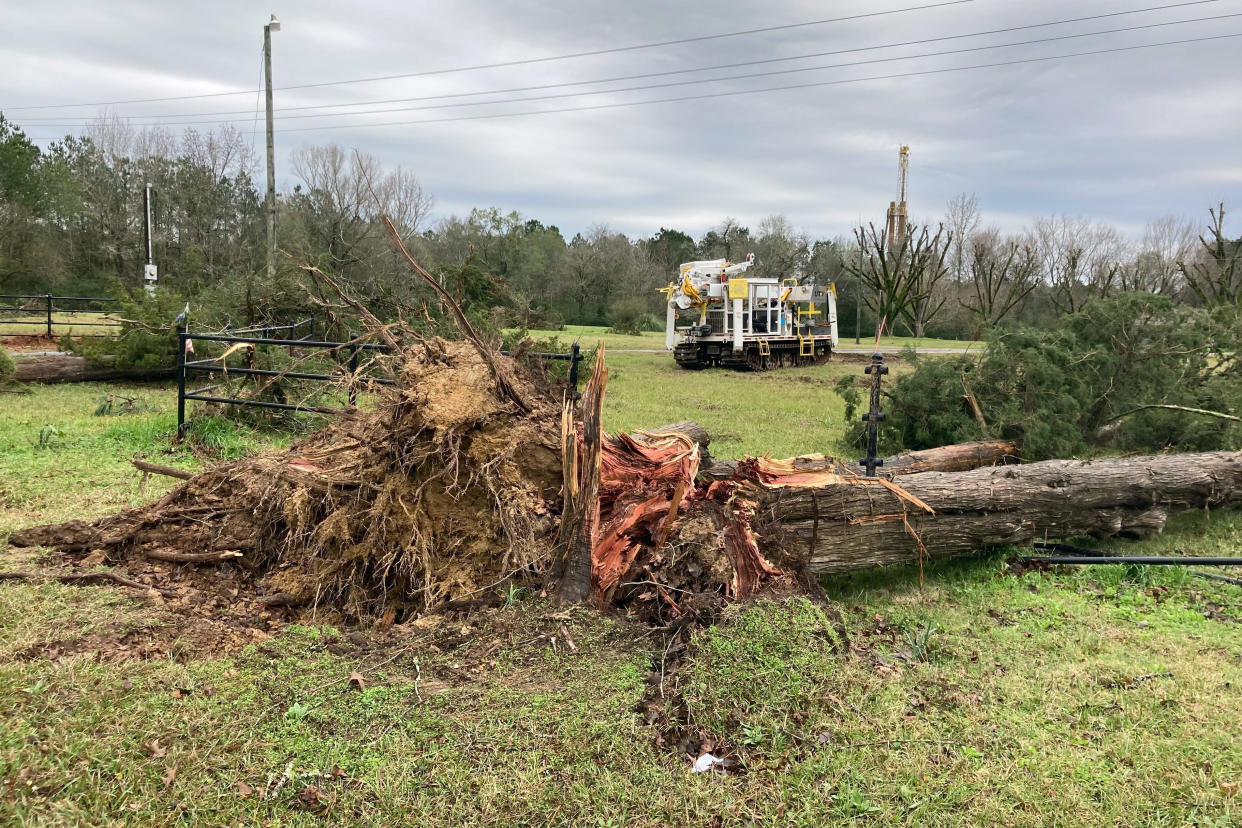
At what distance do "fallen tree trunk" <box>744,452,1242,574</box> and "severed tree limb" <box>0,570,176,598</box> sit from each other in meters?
3.23

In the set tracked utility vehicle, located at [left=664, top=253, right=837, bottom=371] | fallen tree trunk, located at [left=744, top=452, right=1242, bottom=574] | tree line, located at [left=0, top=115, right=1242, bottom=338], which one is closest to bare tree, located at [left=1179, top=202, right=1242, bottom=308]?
tree line, located at [left=0, top=115, right=1242, bottom=338]

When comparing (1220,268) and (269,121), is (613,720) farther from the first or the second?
(1220,268)

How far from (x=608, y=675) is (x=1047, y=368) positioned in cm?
615

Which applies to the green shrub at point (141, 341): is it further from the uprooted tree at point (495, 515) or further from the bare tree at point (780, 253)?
the bare tree at point (780, 253)

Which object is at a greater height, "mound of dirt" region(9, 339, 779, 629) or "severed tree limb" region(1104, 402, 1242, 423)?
"severed tree limb" region(1104, 402, 1242, 423)

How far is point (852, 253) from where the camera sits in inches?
2018

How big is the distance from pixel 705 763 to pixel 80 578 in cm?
334

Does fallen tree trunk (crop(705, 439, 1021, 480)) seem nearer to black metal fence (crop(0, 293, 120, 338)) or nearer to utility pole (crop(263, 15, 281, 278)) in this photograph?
black metal fence (crop(0, 293, 120, 338))

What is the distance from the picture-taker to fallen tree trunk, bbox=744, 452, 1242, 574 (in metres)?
4.42

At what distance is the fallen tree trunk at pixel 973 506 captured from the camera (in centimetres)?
442

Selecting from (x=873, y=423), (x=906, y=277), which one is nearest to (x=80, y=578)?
(x=873, y=423)

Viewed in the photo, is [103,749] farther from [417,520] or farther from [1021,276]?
[1021,276]

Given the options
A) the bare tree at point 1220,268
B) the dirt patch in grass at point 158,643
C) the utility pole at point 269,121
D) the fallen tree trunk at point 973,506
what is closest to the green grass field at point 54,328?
the utility pole at point 269,121

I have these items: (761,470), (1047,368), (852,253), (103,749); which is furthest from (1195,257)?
(103,749)
